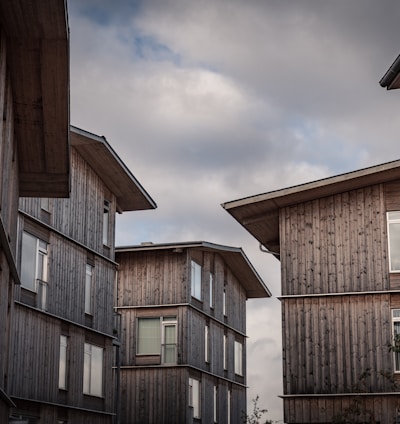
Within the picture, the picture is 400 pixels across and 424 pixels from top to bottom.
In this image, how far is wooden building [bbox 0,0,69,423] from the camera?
14.1 metres

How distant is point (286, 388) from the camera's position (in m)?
25.6

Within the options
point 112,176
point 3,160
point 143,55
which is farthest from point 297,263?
point 3,160

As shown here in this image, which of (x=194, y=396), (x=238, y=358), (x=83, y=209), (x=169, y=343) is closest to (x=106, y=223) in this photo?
(x=83, y=209)

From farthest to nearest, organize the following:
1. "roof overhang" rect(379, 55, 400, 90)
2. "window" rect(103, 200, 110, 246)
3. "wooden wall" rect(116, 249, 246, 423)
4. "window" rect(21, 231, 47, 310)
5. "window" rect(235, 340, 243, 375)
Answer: "window" rect(235, 340, 243, 375)
"wooden wall" rect(116, 249, 246, 423)
"window" rect(103, 200, 110, 246)
"window" rect(21, 231, 47, 310)
"roof overhang" rect(379, 55, 400, 90)

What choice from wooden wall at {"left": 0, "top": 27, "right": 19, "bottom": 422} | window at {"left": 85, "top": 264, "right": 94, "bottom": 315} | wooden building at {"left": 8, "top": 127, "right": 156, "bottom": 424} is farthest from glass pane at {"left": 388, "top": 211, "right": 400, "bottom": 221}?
window at {"left": 85, "top": 264, "right": 94, "bottom": 315}

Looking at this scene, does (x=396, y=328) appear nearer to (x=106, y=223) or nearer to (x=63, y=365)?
(x=63, y=365)

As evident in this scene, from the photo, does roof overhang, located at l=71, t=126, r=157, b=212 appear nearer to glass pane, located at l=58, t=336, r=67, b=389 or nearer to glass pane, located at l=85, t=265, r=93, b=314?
glass pane, located at l=85, t=265, r=93, b=314

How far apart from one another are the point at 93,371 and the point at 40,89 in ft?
61.3

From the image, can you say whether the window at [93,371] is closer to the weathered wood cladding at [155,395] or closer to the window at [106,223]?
the window at [106,223]

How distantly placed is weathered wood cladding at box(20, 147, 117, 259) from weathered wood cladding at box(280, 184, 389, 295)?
7.77 m

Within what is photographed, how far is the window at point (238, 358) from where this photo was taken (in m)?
48.5

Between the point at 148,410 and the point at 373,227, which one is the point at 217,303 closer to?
the point at 148,410

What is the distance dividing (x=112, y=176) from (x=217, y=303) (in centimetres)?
1246

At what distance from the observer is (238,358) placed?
160ft
